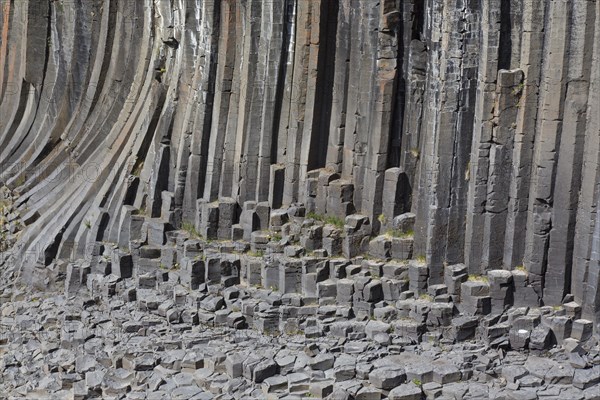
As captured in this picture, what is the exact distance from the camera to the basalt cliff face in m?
24.3

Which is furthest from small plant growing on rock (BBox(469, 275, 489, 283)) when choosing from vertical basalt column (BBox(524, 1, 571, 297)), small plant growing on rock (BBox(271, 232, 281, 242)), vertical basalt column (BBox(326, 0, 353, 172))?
small plant growing on rock (BBox(271, 232, 281, 242))

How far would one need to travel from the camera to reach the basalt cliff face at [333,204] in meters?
24.3

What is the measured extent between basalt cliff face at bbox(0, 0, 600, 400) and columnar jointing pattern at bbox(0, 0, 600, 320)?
0.13 ft

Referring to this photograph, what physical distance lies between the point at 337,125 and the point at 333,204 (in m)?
1.49

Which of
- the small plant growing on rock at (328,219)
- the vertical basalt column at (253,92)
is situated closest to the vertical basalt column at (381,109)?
the small plant growing on rock at (328,219)

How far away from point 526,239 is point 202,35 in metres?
7.85

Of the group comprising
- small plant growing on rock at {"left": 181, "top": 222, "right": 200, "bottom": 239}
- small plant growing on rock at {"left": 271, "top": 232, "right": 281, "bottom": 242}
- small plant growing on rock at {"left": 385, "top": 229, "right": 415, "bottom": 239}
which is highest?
small plant growing on rock at {"left": 385, "top": 229, "right": 415, "bottom": 239}

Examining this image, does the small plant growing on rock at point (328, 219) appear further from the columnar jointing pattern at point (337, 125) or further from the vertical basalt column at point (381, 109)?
the vertical basalt column at point (381, 109)

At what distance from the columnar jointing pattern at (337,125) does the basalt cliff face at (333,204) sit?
1.6 inches

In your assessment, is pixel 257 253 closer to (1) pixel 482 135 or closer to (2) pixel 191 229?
(2) pixel 191 229

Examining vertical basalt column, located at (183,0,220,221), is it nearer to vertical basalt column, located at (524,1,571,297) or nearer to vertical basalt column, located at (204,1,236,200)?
vertical basalt column, located at (204,1,236,200)

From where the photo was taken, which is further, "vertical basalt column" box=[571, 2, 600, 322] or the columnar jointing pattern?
the columnar jointing pattern

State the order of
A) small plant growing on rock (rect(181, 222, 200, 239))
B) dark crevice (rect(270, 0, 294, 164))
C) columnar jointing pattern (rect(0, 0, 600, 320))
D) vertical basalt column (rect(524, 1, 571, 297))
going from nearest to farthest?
vertical basalt column (rect(524, 1, 571, 297)), columnar jointing pattern (rect(0, 0, 600, 320)), dark crevice (rect(270, 0, 294, 164)), small plant growing on rock (rect(181, 222, 200, 239))

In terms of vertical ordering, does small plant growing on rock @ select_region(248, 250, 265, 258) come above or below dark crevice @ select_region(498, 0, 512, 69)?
below
